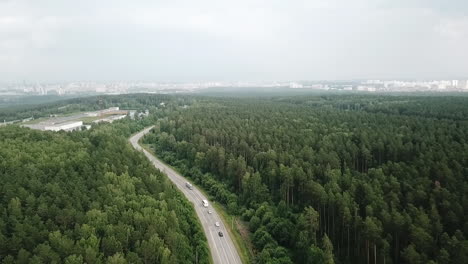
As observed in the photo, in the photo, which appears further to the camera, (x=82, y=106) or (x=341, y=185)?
(x=82, y=106)

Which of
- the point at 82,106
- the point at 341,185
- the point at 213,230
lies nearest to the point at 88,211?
the point at 213,230

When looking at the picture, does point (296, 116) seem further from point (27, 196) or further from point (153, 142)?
point (27, 196)

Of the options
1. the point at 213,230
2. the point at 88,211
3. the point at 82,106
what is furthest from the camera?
the point at 82,106

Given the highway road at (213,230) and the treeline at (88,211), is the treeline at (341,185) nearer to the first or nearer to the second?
the highway road at (213,230)

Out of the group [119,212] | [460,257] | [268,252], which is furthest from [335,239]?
[119,212]

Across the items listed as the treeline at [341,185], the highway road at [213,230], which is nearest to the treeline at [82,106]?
the treeline at [341,185]

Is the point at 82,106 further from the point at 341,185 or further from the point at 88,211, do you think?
the point at 341,185
